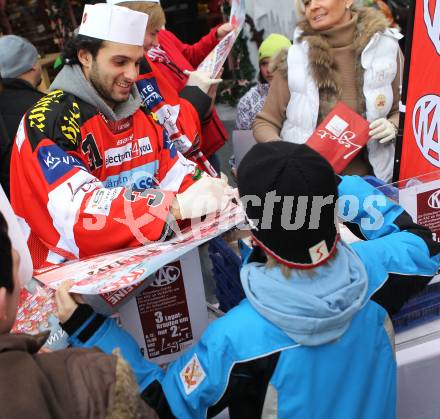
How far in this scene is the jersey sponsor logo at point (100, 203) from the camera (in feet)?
4.85

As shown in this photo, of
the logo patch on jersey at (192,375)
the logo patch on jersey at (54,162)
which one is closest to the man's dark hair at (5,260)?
the logo patch on jersey at (192,375)

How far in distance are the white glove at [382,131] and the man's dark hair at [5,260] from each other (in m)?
1.67

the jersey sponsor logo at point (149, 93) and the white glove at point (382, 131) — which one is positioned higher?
the jersey sponsor logo at point (149, 93)

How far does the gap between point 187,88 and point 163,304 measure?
1205mm

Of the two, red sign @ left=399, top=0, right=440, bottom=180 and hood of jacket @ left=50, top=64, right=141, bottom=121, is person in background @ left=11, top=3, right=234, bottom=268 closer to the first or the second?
hood of jacket @ left=50, top=64, right=141, bottom=121

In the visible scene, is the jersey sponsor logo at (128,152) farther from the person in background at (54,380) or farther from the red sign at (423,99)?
the red sign at (423,99)

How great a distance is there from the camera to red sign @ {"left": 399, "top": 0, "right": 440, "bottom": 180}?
184cm

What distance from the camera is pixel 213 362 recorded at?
122 centimetres

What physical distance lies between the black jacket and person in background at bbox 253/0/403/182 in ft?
4.15

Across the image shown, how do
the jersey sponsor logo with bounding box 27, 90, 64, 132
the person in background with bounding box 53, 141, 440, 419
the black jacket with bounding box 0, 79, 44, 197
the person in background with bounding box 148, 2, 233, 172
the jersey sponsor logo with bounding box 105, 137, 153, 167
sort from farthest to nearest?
the person in background with bounding box 148, 2, 233, 172 → the black jacket with bounding box 0, 79, 44, 197 → the jersey sponsor logo with bounding box 105, 137, 153, 167 → the jersey sponsor logo with bounding box 27, 90, 64, 132 → the person in background with bounding box 53, 141, 440, 419

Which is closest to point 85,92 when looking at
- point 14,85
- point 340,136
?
point 340,136

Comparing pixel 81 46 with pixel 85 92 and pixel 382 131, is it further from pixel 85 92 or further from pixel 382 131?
pixel 382 131

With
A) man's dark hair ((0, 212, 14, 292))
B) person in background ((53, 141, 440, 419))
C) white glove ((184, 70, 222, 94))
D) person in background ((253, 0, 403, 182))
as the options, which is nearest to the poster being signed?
white glove ((184, 70, 222, 94))

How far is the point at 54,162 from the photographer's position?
1.53 metres
